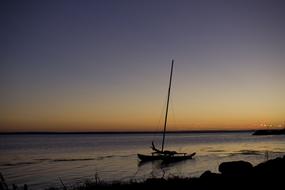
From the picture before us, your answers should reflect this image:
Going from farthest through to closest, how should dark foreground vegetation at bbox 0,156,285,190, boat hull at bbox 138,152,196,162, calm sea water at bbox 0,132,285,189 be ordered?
boat hull at bbox 138,152,196,162 < calm sea water at bbox 0,132,285,189 < dark foreground vegetation at bbox 0,156,285,190

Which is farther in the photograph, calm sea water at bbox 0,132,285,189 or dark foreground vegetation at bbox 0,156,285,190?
calm sea water at bbox 0,132,285,189

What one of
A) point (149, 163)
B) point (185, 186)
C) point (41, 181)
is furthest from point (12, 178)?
point (185, 186)

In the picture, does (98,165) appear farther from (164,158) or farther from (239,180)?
(239,180)

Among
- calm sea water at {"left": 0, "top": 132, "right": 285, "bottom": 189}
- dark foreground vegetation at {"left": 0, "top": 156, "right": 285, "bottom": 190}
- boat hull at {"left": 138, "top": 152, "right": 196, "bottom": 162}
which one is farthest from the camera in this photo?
boat hull at {"left": 138, "top": 152, "right": 196, "bottom": 162}

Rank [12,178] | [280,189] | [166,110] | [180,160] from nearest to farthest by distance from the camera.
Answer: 1. [280,189]
2. [12,178]
3. [166,110]
4. [180,160]

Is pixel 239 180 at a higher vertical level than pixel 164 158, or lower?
higher

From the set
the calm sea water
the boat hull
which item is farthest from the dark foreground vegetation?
the boat hull

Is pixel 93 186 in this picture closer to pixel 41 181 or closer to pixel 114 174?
pixel 41 181

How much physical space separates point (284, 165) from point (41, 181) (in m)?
29.3

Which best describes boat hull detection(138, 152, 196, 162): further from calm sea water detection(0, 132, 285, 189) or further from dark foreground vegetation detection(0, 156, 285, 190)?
dark foreground vegetation detection(0, 156, 285, 190)

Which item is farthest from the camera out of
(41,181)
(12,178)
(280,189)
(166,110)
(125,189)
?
(166,110)

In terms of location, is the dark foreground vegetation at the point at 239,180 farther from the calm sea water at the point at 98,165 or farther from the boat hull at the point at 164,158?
the boat hull at the point at 164,158

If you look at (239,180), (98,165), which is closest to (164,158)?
(98,165)

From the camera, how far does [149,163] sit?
193ft
